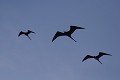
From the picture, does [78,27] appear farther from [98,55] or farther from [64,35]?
[98,55]

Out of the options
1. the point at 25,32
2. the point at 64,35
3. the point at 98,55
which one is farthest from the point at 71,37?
the point at 25,32

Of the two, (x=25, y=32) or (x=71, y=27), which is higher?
(x=25, y=32)

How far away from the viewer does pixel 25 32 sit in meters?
45.8

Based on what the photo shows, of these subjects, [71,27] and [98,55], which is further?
[98,55]

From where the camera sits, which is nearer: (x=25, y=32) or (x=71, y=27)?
(x=71, y=27)

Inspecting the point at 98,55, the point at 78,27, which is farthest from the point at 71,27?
the point at 98,55

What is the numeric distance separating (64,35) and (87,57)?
21.4 ft

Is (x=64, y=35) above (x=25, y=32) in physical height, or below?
below

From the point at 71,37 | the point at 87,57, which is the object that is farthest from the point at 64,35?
the point at 87,57

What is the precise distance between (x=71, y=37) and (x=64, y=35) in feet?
3.10

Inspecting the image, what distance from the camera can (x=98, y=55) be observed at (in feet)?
143

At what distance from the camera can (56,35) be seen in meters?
40.0

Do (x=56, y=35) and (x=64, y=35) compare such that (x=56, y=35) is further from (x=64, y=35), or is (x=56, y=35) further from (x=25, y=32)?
(x=25, y=32)

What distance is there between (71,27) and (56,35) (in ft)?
7.96
